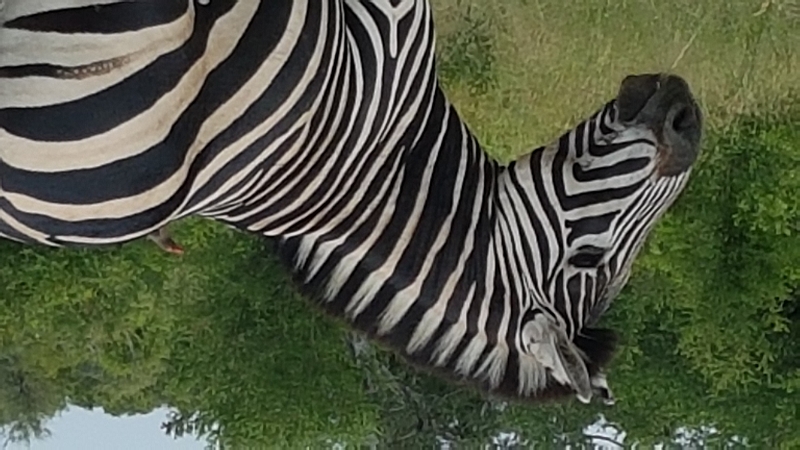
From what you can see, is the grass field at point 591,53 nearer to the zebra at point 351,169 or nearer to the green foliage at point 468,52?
the green foliage at point 468,52

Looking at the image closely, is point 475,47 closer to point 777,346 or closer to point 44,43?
point 777,346

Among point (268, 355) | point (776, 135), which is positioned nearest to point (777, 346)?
point (776, 135)

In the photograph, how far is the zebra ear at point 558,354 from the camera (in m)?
0.74

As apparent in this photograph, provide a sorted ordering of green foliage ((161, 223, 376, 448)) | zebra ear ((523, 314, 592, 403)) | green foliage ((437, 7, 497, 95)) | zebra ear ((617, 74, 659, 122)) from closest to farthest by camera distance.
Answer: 1. zebra ear ((523, 314, 592, 403))
2. zebra ear ((617, 74, 659, 122))
3. green foliage ((437, 7, 497, 95))
4. green foliage ((161, 223, 376, 448))

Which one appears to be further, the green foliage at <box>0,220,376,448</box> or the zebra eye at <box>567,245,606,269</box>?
the green foliage at <box>0,220,376,448</box>

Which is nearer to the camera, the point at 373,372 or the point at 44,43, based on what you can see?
the point at 44,43

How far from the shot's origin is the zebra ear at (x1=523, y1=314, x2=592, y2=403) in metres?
0.74

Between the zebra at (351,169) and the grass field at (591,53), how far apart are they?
773 millimetres

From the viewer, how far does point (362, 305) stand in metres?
0.79

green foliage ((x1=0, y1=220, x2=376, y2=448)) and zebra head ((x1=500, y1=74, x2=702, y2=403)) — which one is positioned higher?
zebra head ((x1=500, y1=74, x2=702, y2=403))

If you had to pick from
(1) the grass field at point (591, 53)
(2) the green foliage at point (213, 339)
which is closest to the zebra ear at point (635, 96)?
(1) the grass field at point (591, 53)

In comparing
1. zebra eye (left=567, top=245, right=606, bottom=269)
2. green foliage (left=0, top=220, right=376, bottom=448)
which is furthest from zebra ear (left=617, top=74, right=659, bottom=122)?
green foliage (left=0, top=220, right=376, bottom=448)

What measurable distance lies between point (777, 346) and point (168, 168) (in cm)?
133

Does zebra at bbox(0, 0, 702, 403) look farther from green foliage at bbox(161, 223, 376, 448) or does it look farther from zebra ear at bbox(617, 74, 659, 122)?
green foliage at bbox(161, 223, 376, 448)
